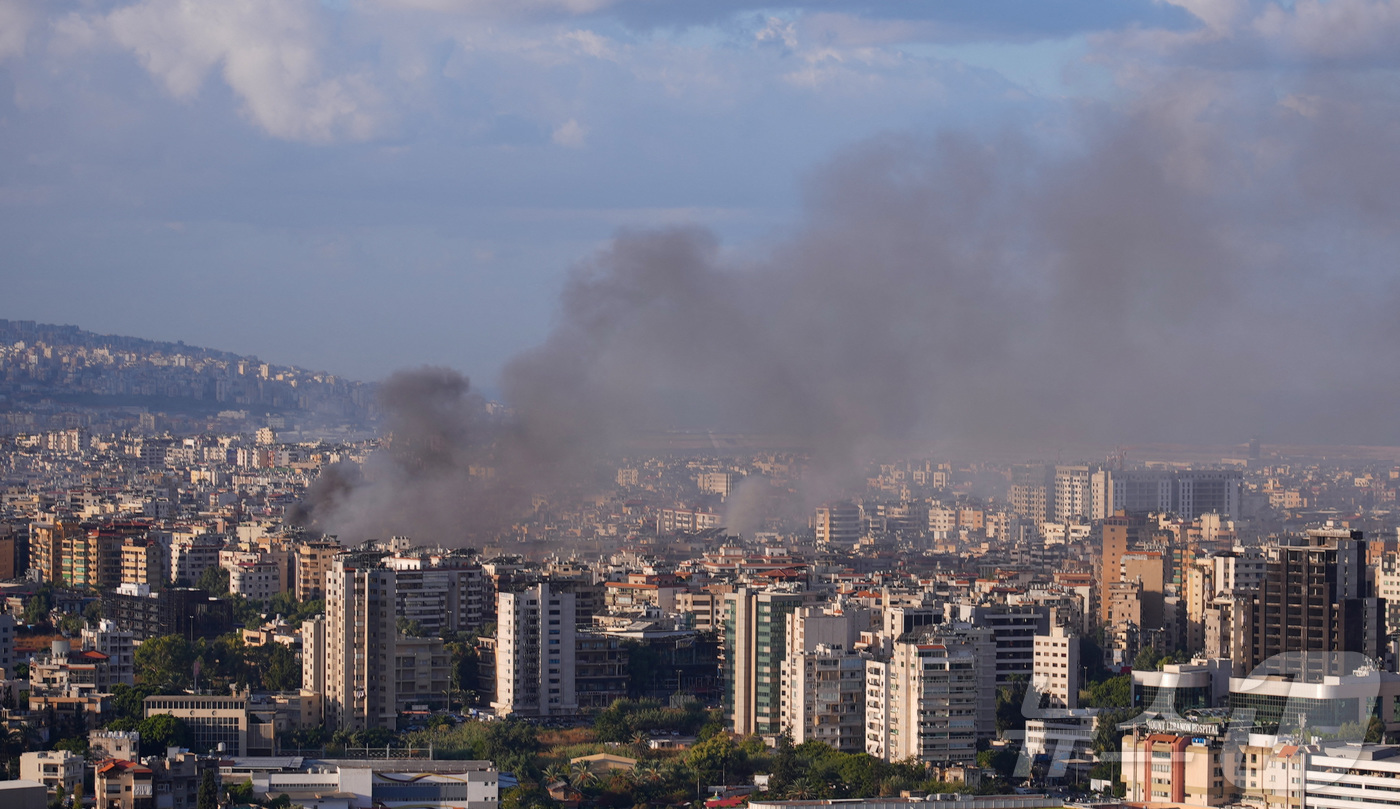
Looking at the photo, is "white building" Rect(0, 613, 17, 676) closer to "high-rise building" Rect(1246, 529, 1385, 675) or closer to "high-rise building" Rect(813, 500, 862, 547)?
"high-rise building" Rect(1246, 529, 1385, 675)

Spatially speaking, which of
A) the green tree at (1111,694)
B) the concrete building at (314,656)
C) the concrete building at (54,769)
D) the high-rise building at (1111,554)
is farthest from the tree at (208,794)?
the high-rise building at (1111,554)

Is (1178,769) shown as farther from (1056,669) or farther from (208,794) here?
(208,794)

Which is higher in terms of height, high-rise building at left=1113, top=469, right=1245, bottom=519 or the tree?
high-rise building at left=1113, top=469, right=1245, bottom=519

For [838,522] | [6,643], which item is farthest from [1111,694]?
[838,522]

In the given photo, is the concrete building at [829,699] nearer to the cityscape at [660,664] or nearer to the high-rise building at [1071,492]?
the cityscape at [660,664]

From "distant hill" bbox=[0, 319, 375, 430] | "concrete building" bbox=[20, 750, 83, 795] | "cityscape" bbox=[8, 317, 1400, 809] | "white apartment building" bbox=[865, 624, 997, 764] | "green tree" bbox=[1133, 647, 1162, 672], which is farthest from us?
"distant hill" bbox=[0, 319, 375, 430]

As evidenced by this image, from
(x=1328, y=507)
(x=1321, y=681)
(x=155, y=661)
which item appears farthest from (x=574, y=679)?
(x=1328, y=507)

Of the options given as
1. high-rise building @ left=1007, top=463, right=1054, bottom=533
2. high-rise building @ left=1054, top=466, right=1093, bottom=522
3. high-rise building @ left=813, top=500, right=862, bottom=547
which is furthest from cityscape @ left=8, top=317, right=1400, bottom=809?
high-rise building @ left=1054, top=466, right=1093, bottom=522

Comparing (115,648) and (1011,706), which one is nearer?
(1011,706)
